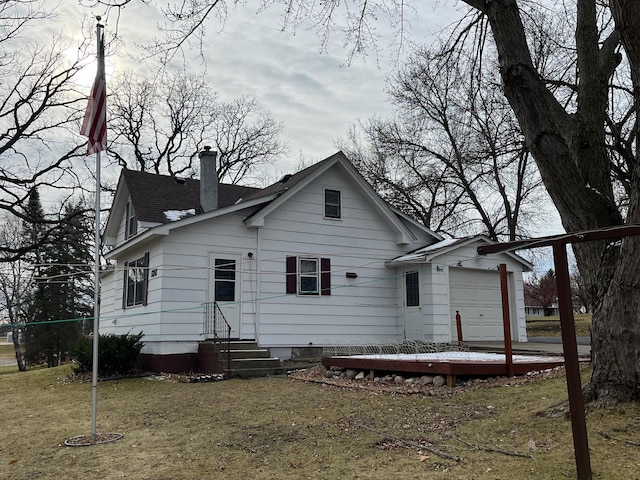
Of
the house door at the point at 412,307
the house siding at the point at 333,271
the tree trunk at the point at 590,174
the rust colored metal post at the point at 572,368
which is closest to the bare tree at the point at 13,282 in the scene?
the house siding at the point at 333,271

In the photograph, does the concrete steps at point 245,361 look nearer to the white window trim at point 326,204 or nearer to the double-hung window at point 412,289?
the white window trim at point 326,204

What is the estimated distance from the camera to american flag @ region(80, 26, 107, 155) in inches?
268

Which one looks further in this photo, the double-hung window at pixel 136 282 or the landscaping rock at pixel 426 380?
the double-hung window at pixel 136 282

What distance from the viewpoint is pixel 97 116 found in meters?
→ 6.82

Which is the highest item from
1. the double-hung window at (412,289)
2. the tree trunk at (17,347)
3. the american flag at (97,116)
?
the american flag at (97,116)

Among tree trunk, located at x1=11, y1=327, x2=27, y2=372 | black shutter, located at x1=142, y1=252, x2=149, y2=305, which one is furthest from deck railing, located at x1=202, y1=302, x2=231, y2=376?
tree trunk, located at x1=11, y1=327, x2=27, y2=372

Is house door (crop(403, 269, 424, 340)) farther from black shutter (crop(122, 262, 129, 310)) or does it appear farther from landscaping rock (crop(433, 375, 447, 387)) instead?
black shutter (crop(122, 262, 129, 310))

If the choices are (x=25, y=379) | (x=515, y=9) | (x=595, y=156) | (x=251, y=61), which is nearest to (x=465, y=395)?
(x=595, y=156)

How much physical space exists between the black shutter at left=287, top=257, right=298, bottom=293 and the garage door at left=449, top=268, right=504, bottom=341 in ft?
14.4

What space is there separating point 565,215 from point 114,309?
1462cm

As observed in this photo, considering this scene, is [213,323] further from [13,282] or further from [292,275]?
[13,282]

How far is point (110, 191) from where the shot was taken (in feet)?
90.2

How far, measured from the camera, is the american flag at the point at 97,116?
6.80m

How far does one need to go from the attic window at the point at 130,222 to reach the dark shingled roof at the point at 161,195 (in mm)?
813
